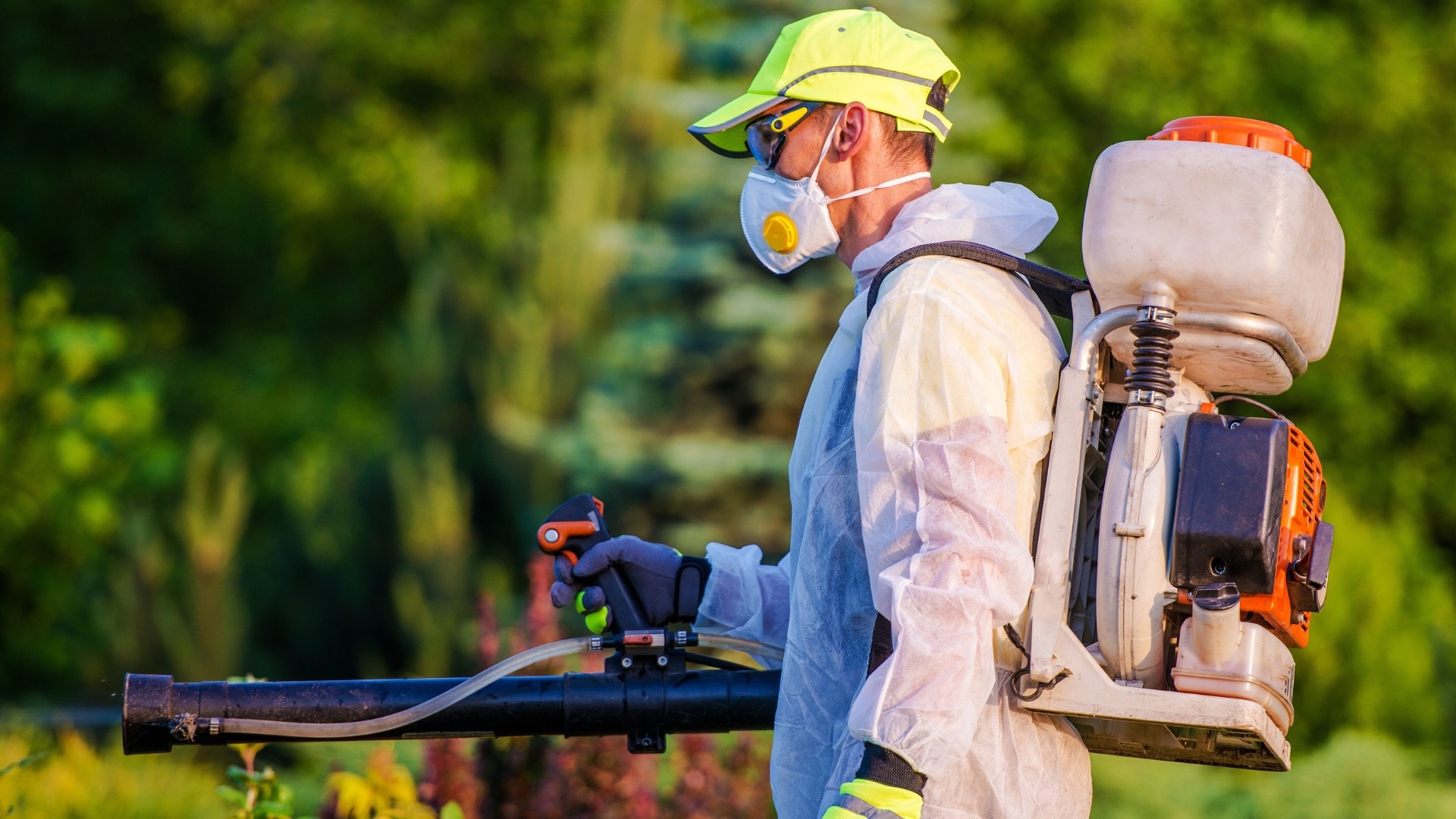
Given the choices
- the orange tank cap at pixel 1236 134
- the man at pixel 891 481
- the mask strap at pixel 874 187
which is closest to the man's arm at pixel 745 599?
the man at pixel 891 481

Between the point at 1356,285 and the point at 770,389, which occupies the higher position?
the point at 1356,285

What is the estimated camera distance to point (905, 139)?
3.01 m

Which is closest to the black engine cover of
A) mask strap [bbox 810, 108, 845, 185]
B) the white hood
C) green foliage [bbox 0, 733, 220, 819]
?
the white hood

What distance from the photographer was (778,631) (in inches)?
127

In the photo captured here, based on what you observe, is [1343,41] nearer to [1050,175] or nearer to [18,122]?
[1050,175]

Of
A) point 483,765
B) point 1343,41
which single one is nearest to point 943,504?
point 483,765

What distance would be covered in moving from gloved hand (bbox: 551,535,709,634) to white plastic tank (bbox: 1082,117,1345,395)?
972mm

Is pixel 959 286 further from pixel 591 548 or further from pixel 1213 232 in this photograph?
pixel 591 548

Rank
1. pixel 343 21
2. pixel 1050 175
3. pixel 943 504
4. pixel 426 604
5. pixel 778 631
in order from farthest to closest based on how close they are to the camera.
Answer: pixel 343 21, pixel 1050 175, pixel 426 604, pixel 778 631, pixel 943 504

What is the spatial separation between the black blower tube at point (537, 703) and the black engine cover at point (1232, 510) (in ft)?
2.73

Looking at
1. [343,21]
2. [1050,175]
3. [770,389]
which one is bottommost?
[770,389]

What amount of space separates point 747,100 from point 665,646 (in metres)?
1.02

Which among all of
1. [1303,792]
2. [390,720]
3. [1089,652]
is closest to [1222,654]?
[1089,652]

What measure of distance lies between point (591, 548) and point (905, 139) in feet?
3.17
